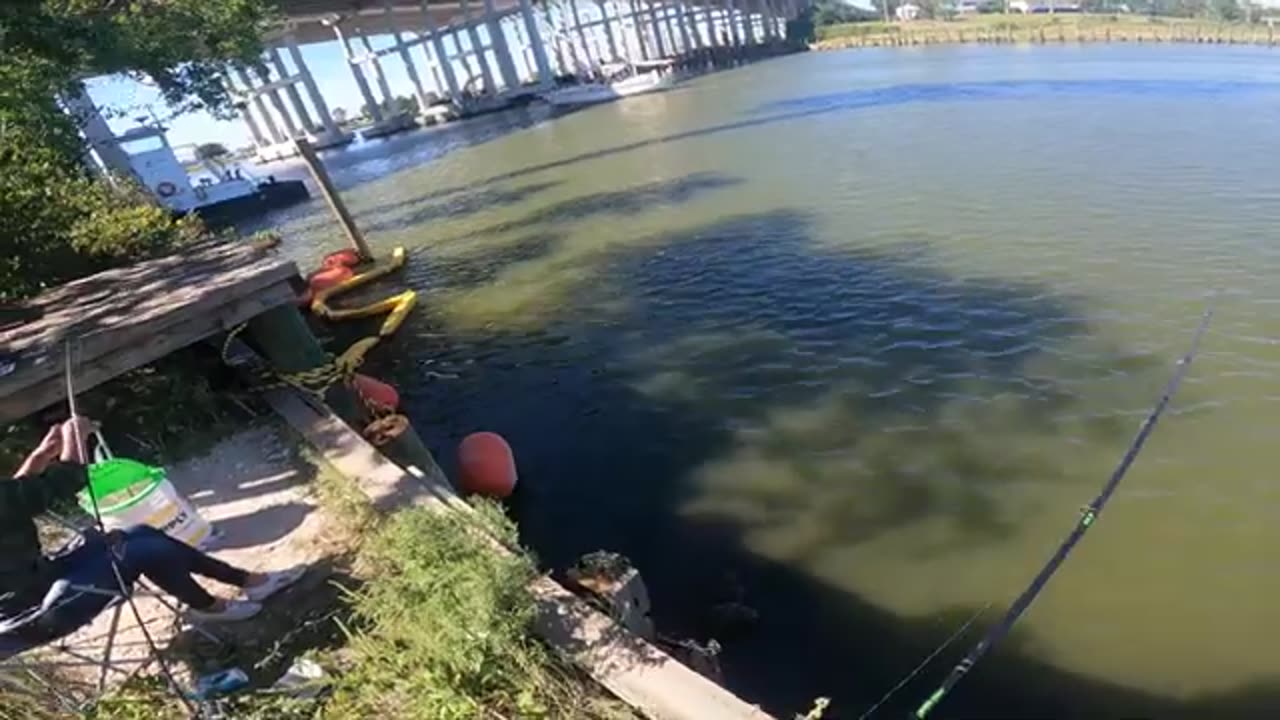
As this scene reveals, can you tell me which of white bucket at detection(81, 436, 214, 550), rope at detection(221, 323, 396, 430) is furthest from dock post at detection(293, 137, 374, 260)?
white bucket at detection(81, 436, 214, 550)

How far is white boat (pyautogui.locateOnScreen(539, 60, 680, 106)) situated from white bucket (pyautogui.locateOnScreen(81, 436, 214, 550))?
196 ft

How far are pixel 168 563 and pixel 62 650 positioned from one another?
2.29 feet

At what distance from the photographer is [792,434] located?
929 cm

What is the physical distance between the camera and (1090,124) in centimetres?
2584

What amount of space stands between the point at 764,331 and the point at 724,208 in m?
9.14

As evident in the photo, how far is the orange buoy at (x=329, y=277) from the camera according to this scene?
16.5 meters

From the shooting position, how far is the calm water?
626cm

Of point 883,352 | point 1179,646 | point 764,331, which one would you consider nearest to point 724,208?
point 764,331

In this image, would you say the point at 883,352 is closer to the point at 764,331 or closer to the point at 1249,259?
the point at 764,331

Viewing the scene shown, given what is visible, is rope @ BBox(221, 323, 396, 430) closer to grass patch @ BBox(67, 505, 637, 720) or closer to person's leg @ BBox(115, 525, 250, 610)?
person's leg @ BBox(115, 525, 250, 610)

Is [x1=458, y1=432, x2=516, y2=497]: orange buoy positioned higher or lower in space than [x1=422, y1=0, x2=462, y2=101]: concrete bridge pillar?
lower

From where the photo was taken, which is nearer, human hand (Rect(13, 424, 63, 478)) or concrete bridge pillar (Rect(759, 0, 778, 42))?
human hand (Rect(13, 424, 63, 478))

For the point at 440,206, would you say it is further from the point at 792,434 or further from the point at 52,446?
the point at 52,446

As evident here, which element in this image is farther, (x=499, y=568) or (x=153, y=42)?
(x=153, y=42)
